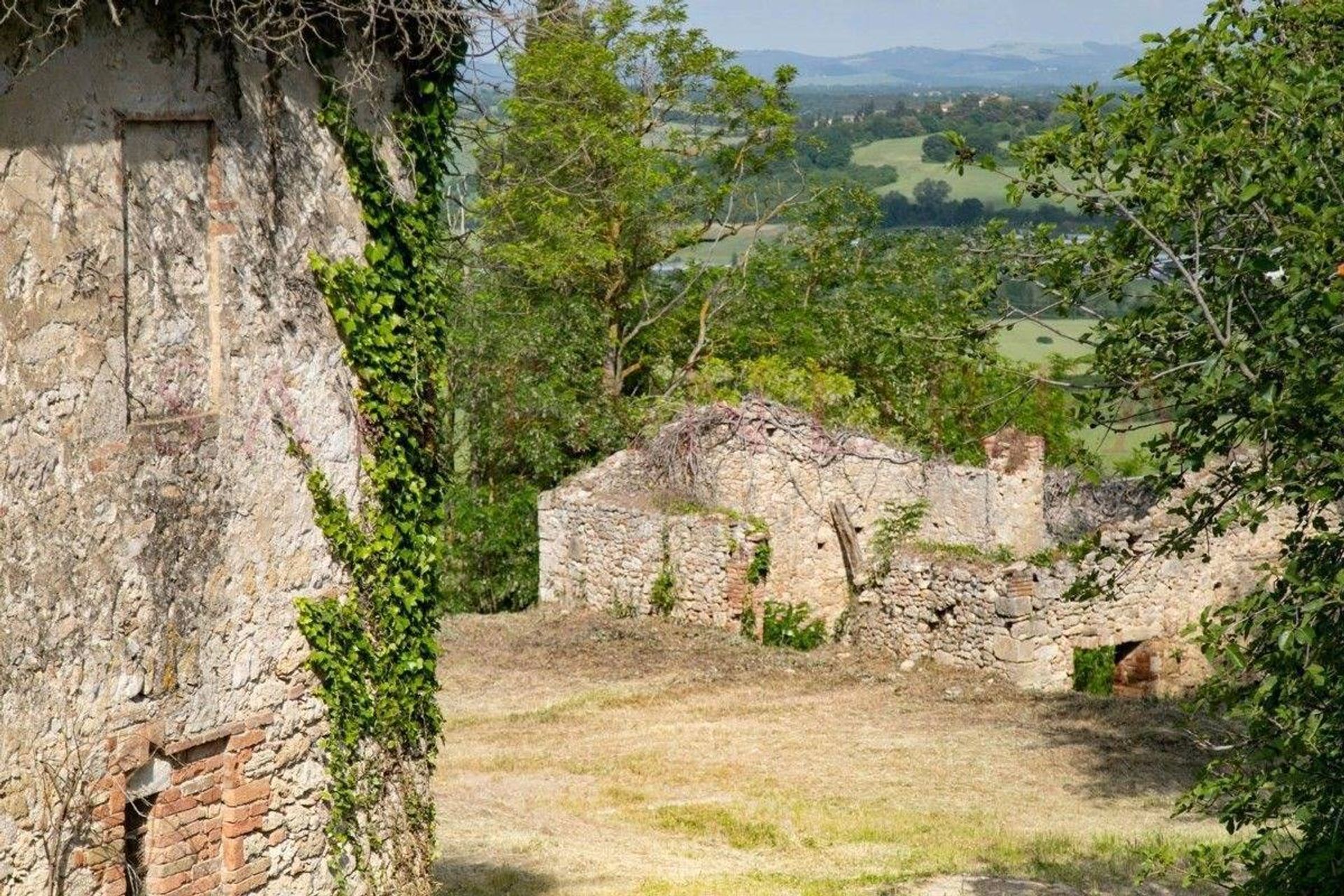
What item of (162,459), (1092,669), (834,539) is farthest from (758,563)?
(162,459)

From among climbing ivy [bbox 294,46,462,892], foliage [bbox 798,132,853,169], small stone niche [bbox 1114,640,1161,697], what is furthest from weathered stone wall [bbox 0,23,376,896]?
foliage [bbox 798,132,853,169]

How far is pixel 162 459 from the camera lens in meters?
6.88

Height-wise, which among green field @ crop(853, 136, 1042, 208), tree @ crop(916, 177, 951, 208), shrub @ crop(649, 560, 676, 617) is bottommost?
shrub @ crop(649, 560, 676, 617)

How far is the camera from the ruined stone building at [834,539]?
1991 centimetres

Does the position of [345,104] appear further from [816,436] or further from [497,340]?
[497,340]

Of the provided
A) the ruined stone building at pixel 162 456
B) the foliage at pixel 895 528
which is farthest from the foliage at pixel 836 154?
the ruined stone building at pixel 162 456

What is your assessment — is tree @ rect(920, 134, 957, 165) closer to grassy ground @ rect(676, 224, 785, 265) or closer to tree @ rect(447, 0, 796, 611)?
grassy ground @ rect(676, 224, 785, 265)

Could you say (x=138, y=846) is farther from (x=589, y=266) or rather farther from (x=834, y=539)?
(x=589, y=266)

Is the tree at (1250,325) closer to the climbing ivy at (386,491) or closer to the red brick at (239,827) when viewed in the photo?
the climbing ivy at (386,491)

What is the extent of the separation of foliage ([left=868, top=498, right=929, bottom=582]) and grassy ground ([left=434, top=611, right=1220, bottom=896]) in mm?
1797

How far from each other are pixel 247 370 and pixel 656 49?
26.9 m

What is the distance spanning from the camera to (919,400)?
100 feet

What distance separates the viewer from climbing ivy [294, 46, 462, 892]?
7.71 m

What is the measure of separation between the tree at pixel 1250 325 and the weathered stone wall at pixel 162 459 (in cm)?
371
